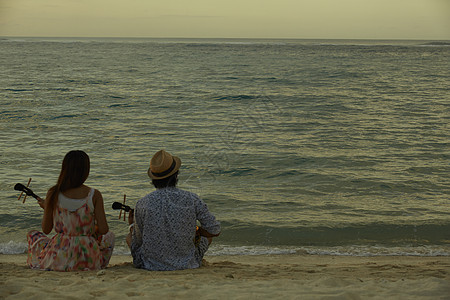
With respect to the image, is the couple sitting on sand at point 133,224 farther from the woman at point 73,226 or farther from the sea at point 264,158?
the sea at point 264,158

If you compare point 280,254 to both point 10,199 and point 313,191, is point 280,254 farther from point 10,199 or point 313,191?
point 10,199

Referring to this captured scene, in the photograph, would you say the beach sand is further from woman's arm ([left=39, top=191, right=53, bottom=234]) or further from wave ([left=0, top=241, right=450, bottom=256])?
wave ([left=0, top=241, right=450, bottom=256])

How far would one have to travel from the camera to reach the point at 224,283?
3697 millimetres

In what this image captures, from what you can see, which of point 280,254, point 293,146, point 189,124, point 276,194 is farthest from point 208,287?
point 189,124

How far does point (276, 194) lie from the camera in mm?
8281

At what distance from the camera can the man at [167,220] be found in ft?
12.7

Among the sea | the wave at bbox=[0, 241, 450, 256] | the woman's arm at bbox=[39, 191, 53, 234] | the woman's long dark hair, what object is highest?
the woman's long dark hair

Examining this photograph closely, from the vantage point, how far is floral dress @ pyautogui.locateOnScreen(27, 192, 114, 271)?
13.0ft

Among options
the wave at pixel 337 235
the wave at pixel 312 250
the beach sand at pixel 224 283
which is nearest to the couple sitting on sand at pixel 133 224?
the beach sand at pixel 224 283

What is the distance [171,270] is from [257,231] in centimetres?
279

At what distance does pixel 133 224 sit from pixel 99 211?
0.36 meters

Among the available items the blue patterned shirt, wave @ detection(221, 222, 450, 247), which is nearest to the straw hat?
the blue patterned shirt

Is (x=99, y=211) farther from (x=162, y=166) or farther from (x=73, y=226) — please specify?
(x=162, y=166)

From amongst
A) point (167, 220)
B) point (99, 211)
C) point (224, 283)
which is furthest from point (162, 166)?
point (224, 283)
